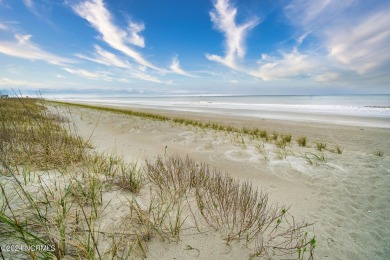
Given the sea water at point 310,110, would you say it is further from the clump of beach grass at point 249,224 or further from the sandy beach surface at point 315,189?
the clump of beach grass at point 249,224

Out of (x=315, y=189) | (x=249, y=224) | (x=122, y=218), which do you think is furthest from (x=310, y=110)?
(x=122, y=218)

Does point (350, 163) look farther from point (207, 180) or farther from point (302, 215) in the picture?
point (207, 180)

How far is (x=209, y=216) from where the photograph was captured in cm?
266

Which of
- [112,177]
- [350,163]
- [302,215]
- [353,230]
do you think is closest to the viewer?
[353,230]

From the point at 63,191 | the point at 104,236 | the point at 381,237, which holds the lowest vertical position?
the point at 381,237

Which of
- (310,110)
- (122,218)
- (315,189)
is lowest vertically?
(315,189)

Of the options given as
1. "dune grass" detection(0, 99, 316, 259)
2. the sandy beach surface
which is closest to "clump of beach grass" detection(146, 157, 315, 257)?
"dune grass" detection(0, 99, 316, 259)

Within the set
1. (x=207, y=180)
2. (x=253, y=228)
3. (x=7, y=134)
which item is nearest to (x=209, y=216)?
(x=253, y=228)

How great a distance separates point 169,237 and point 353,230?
8.11 ft

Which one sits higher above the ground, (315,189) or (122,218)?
(122,218)

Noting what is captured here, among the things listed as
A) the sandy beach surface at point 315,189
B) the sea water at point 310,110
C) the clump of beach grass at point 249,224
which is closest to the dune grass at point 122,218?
the clump of beach grass at point 249,224

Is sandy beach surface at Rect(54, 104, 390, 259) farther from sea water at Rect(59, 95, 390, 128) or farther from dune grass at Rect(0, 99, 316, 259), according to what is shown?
sea water at Rect(59, 95, 390, 128)

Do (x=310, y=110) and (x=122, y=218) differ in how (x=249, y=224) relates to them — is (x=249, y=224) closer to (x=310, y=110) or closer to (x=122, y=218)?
(x=122, y=218)

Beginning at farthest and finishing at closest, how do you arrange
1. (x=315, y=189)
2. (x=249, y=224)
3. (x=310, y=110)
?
(x=310, y=110) < (x=315, y=189) < (x=249, y=224)
